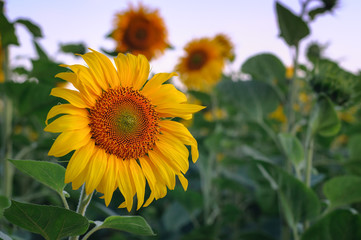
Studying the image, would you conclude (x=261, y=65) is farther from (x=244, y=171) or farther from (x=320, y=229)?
(x=244, y=171)

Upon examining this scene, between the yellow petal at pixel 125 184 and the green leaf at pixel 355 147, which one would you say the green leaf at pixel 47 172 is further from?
the green leaf at pixel 355 147

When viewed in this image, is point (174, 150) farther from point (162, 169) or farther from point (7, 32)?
point (7, 32)

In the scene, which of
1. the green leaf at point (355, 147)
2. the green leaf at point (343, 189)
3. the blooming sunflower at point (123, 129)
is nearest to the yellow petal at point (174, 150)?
the blooming sunflower at point (123, 129)

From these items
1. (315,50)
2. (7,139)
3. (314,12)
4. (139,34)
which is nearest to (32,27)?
(7,139)

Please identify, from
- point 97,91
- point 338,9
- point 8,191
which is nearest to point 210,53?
point 338,9

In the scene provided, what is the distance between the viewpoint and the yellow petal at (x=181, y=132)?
720 millimetres

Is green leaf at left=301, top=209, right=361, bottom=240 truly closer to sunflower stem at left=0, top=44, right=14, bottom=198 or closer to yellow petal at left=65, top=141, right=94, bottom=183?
yellow petal at left=65, top=141, right=94, bottom=183

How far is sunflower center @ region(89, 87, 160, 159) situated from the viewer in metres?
0.70

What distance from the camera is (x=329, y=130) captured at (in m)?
1.32

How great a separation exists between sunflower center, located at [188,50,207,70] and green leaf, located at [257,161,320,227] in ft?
4.82

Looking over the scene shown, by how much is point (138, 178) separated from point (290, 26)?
97 cm

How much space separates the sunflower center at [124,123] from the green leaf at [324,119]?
2.45ft

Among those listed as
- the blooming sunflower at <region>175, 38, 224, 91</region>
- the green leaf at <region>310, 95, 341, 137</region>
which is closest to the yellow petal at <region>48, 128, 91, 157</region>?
the green leaf at <region>310, 95, 341, 137</region>

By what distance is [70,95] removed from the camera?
64cm
